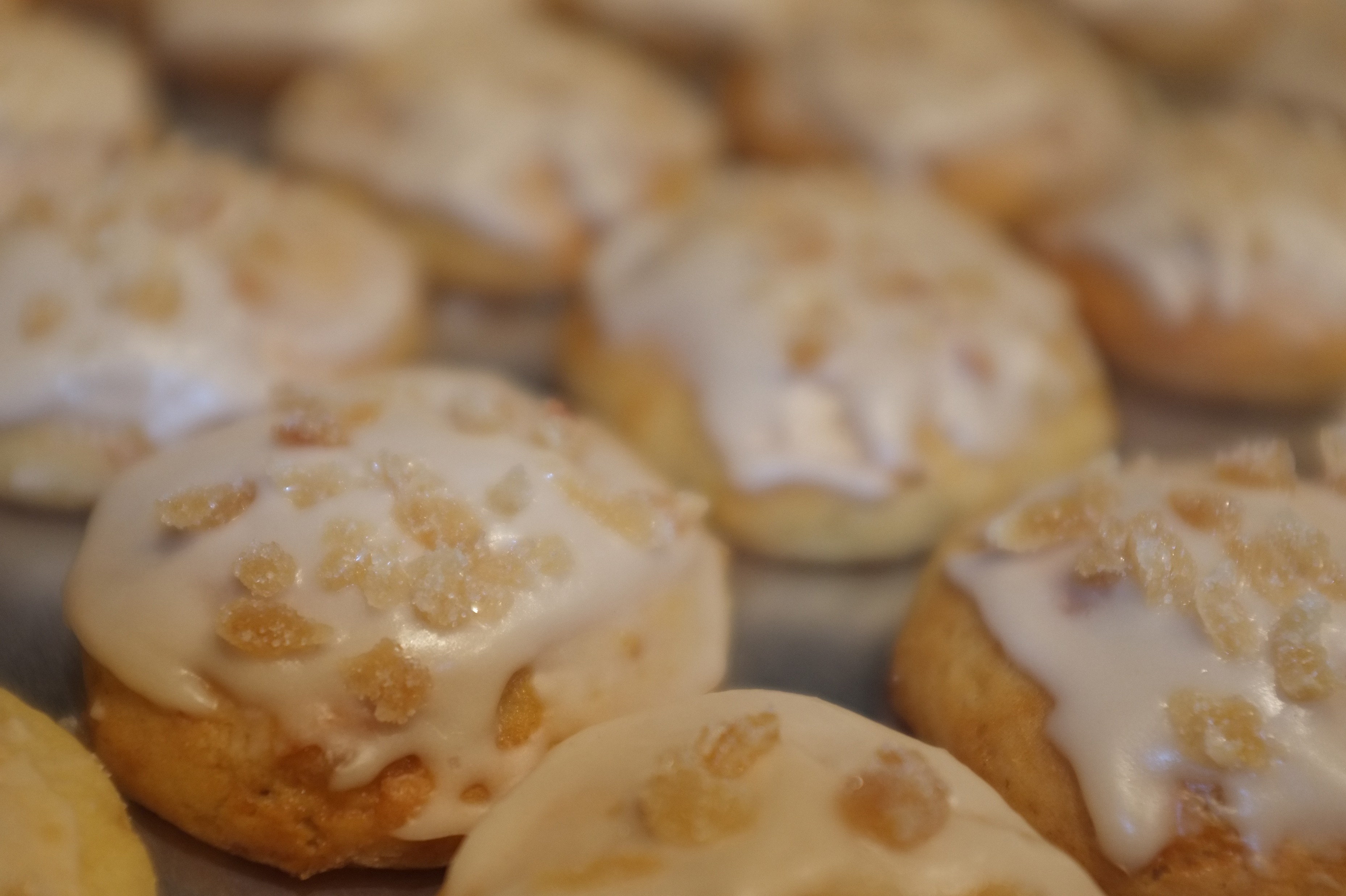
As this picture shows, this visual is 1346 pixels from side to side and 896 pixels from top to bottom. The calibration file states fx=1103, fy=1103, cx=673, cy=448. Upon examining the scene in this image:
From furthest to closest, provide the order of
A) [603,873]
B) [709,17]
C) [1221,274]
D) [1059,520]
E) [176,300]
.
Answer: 1. [709,17]
2. [1221,274]
3. [176,300]
4. [1059,520]
5. [603,873]

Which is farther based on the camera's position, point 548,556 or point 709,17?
point 709,17

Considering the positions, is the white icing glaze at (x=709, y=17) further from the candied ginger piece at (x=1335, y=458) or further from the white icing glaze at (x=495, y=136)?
the candied ginger piece at (x=1335, y=458)

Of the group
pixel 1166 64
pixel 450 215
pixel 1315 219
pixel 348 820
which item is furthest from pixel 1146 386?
pixel 348 820

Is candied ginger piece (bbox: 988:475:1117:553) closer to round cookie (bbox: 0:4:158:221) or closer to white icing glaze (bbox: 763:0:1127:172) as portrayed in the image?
white icing glaze (bbox: 763:0:1127:172)

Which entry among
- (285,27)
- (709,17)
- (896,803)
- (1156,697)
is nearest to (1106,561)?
(1156,697)

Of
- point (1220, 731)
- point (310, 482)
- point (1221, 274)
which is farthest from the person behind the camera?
point (1221, 274)

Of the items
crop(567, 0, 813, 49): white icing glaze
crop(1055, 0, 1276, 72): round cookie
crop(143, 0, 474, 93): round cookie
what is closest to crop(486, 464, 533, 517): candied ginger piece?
crop(143, 0, 474, 93): round cookie

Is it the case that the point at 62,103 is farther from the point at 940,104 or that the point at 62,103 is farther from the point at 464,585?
the point at 940,104
